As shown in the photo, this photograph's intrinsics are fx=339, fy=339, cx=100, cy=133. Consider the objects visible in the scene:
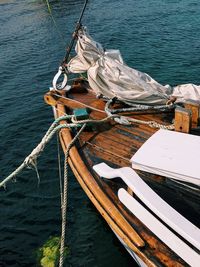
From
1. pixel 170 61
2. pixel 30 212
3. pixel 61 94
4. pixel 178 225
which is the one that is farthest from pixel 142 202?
pixel 170 61

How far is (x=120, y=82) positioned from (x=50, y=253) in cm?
504

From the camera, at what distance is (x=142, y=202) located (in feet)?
21.3

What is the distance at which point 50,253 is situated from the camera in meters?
8.98

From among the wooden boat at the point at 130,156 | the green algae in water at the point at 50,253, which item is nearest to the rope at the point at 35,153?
the wooden boat at the point at 130,156

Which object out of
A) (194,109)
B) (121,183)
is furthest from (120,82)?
(121,183)

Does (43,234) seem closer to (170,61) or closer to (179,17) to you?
(170,61)

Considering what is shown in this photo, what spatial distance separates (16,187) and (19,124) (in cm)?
480

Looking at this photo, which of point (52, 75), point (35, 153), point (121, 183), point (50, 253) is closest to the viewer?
point (121, 183)

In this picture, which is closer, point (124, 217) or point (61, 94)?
point (124, 217)

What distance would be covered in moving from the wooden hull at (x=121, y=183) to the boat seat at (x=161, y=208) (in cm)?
42

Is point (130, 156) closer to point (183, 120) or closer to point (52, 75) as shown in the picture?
point (183, 120)

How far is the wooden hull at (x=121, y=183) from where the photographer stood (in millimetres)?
5891

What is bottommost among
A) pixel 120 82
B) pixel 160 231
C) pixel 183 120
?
pixel 160 231

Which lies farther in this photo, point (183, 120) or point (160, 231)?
point (183, 120)
